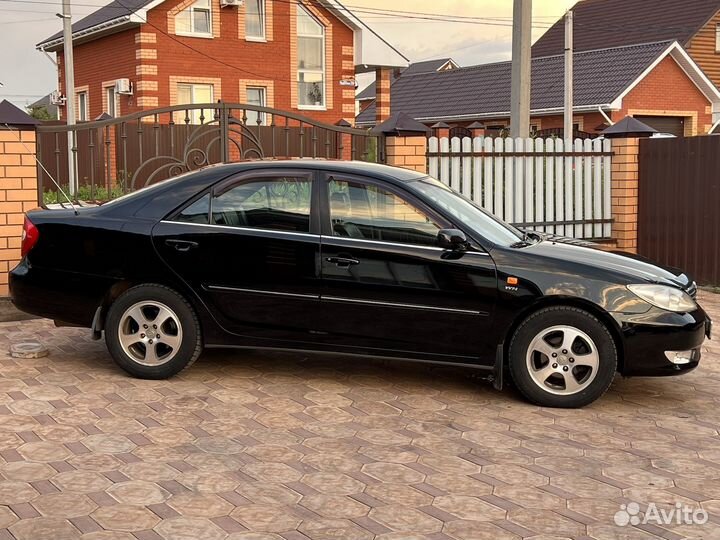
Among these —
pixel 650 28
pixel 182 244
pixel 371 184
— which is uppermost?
pixel 650 28

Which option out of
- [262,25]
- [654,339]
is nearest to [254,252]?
[654,339]

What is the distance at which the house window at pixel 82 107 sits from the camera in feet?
Answer: 108

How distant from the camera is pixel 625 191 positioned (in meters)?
12.9

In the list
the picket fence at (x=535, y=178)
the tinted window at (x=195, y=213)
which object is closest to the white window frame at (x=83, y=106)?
the picket fence at (x=535, y=178)

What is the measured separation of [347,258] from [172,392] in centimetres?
150

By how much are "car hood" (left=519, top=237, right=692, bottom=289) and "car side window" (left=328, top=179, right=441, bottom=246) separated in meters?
0.73

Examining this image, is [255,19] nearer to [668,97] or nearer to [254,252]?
[668,97]

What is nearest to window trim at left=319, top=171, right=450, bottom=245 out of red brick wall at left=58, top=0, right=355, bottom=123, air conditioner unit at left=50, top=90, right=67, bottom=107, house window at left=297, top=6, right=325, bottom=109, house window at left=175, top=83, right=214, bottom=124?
red brick wall at left=58, top=0, right=355, bottom=123

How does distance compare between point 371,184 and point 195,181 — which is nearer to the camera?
point 371,184

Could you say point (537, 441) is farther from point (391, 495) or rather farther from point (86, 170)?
point (86, 170)

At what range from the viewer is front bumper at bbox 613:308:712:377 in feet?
20.1

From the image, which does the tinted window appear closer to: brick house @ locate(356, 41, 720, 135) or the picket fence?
the picket fence

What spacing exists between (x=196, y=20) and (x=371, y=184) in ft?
79.5

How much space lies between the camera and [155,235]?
6641 millimetres
